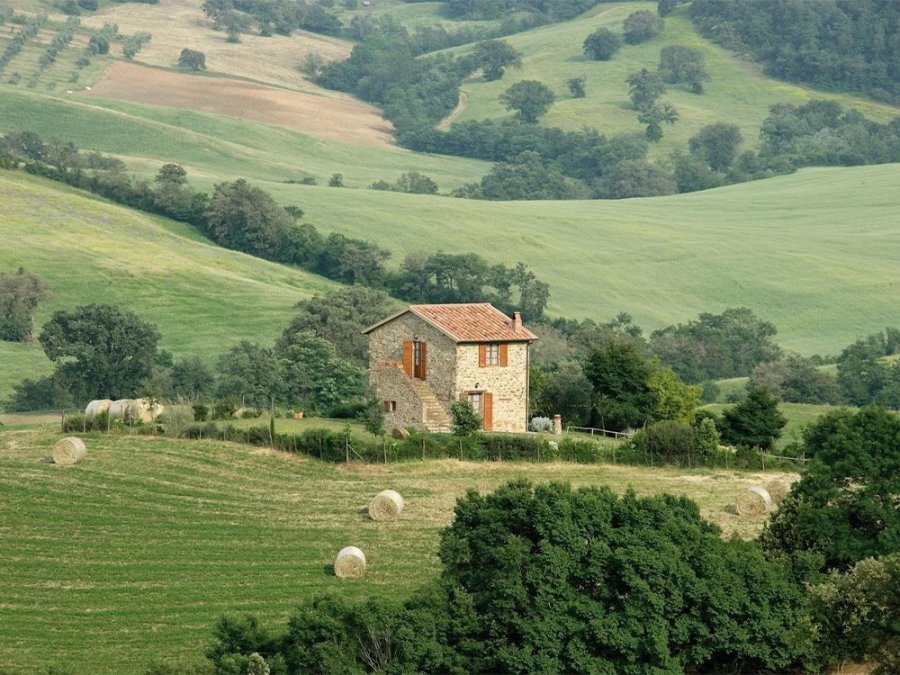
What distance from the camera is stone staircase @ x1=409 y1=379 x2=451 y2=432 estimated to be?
68438 millimetres

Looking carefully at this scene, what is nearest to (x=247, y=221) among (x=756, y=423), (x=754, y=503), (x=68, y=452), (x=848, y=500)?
(x=756, y=423)

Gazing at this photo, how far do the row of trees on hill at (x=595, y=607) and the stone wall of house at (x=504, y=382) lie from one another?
25988mm

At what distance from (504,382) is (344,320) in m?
30.9

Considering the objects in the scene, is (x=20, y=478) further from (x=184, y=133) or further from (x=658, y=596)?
(x=184, y=133)

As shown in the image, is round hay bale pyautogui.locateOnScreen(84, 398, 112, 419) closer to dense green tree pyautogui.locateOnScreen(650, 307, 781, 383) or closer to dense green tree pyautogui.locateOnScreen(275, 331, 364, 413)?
dense green tree pyautogui.locateOnScreen(275, 331, 364, 413)

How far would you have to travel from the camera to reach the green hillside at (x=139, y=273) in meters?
112

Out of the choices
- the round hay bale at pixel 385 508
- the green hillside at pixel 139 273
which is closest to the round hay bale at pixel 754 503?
the round hay bale at pixel 385 508

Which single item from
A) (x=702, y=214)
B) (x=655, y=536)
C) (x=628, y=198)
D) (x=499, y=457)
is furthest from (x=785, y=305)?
(x=655, y=536)

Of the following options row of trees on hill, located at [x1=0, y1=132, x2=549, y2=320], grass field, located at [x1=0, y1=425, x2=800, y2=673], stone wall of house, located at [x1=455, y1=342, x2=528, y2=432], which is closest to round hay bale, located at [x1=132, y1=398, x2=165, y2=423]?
grass field, located at [x1=0, y1=425, x2=800, y2=673]

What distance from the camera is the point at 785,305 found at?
137500 mm

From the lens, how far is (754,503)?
181ft

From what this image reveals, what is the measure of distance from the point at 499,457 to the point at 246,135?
139 meters

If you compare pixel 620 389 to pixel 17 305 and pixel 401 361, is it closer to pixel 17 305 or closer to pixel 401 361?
pixel 401 361

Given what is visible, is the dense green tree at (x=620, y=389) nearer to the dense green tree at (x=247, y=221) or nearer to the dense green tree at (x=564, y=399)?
the dense green tree at (x=564, y=399)
